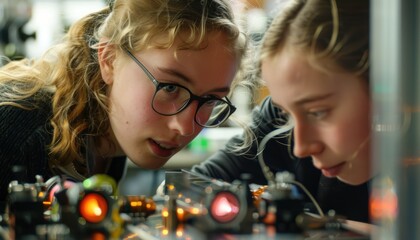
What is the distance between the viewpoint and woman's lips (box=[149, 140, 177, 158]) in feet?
5.01

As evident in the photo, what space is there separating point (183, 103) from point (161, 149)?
0.14m

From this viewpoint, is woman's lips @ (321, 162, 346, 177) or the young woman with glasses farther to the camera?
the young woman with glasses

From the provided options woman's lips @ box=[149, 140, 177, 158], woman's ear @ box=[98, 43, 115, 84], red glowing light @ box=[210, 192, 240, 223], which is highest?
woman's ear @ box=[98, 43, 115, 84]

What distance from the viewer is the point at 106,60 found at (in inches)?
61.2

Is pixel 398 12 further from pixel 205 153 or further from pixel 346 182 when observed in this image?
pixel 205 153

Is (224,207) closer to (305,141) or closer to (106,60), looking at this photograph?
(305,141)

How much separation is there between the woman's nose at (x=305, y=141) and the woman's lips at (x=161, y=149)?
0.33 metres

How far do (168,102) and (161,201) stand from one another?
0.68 feet

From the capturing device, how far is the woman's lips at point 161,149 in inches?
60.2

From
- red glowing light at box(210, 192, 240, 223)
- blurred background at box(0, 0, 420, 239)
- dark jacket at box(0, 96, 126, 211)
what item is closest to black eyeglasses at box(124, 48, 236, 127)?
dark jacket at box(0, 96, 126, 211)

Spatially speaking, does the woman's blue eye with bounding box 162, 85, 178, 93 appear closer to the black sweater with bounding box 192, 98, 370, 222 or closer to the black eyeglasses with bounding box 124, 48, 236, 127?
the black eyeglasses with bounding box 124, 48, 236, 127

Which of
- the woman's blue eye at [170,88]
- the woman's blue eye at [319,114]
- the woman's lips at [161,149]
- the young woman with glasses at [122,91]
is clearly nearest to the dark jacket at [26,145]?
the young woman with glasses at [122,91]

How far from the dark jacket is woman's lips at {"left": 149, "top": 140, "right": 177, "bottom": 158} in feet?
0.48

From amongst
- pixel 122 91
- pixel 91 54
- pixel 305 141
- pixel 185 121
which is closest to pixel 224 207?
pixel 305 141
